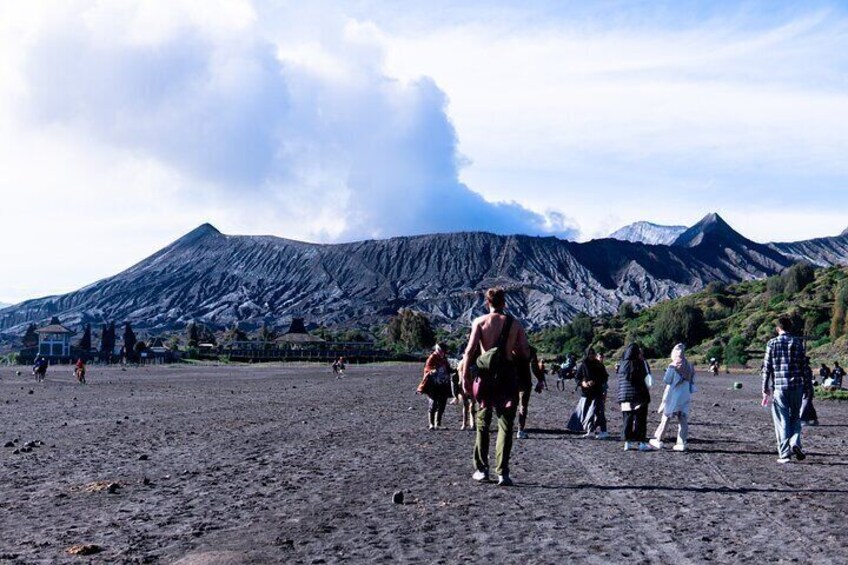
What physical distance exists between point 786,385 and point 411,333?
16649 cm

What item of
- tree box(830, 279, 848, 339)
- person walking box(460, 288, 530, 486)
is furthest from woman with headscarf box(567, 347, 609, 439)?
tree box(830, 279, 848, 339)

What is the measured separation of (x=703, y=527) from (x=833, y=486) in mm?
3295

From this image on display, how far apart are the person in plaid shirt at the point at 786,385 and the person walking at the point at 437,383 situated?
6.17 metres

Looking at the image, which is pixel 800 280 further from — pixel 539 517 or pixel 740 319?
pixel 539 517

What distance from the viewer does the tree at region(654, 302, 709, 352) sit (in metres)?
114

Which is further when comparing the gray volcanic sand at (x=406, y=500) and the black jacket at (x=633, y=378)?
the black jacket at (x=633, y=378)

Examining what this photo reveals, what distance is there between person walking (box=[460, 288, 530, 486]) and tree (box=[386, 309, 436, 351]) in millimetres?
162028

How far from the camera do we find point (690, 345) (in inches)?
4419

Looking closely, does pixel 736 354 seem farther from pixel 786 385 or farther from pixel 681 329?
pixel 786 385

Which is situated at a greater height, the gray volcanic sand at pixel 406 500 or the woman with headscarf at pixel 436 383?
the woman with headscarf at pixel 436 383

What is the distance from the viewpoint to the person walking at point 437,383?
17375mm

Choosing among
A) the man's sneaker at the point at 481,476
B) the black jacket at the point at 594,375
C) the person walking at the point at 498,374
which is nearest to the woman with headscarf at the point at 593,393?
the black jacket at the point at 594,375

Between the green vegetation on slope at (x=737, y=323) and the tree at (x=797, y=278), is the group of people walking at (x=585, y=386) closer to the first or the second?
the green vegetation on slope at (x=737, y=323)

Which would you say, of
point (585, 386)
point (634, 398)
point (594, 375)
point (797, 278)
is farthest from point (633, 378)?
point (797, 278)
